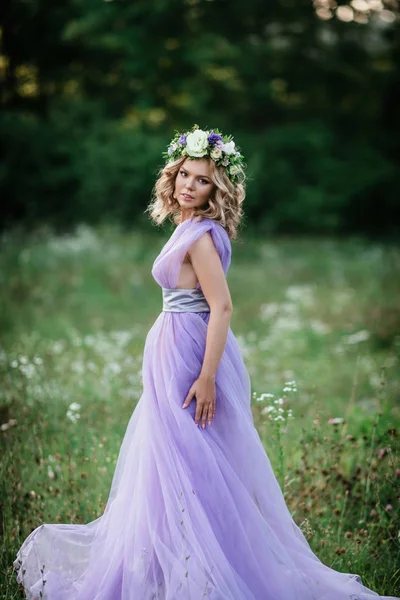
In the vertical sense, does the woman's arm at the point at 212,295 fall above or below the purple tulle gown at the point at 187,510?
above

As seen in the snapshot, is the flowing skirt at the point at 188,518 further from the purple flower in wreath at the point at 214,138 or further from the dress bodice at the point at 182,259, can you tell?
the purple flower in wreath at the point at 214,138

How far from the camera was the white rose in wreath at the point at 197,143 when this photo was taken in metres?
3.03

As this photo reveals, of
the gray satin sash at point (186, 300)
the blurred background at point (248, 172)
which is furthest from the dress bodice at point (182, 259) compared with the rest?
the blurred background at point (248, 172)

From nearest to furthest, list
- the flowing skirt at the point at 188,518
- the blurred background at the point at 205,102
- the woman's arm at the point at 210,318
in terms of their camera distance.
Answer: the flowing skirt at the point at 188,518
the woman's arm at the point at 210,318
the blurred background at the point at 205,102

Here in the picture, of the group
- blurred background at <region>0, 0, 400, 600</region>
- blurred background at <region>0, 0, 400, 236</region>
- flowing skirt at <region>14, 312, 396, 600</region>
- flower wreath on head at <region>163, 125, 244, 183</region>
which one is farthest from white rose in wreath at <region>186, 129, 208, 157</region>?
blurred background at <region>0, 0, 400, 236</region>

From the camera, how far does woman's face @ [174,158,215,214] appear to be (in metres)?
3.06

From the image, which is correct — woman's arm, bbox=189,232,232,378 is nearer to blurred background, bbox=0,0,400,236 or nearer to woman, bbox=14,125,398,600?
woman, bbox=14,125,398,600

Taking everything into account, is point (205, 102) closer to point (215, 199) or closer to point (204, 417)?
point (215, 199)

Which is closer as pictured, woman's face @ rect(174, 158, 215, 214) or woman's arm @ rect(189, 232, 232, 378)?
woman's arm @ rect(189, 232, 232, 378)

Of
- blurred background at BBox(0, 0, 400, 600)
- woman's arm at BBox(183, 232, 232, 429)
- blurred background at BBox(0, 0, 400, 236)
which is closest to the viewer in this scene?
woman's arm at BBox(183, 232, 232, 429)

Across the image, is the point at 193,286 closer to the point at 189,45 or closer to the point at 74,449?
the point at 74,449

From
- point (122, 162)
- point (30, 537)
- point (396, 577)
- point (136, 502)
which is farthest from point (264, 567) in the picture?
point (122, 162)

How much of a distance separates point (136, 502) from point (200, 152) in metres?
1.63

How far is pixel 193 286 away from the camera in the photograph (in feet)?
9.93
